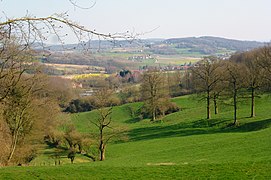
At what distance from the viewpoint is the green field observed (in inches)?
594

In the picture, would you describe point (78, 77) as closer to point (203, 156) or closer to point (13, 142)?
point (13, 142)

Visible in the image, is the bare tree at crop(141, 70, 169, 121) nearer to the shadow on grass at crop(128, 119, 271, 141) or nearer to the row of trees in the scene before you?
the shadow on grass at crop(128, 119, 271, 141)

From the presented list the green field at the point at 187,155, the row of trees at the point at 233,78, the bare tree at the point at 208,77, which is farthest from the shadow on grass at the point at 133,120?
the bare tree at the point at 208,77

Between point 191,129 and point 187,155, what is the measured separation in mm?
15209

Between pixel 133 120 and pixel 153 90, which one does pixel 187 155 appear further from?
pixel 133 120

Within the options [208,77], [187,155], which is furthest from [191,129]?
[187,155]

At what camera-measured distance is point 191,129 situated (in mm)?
38719

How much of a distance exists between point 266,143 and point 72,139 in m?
20.0

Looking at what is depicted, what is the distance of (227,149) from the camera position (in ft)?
75.5

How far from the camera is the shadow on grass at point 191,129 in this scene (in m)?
33.6

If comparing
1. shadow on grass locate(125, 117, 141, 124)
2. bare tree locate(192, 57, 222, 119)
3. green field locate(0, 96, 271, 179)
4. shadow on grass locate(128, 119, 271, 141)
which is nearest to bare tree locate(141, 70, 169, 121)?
green field locate(0, 96, 271, 179)

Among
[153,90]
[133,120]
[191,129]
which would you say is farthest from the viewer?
[133,120]

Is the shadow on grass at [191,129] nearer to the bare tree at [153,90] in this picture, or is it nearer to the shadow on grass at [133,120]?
the bare tree at [153,90]

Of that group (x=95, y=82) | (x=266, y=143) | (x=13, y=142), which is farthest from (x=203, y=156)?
(x=95, y=82)
